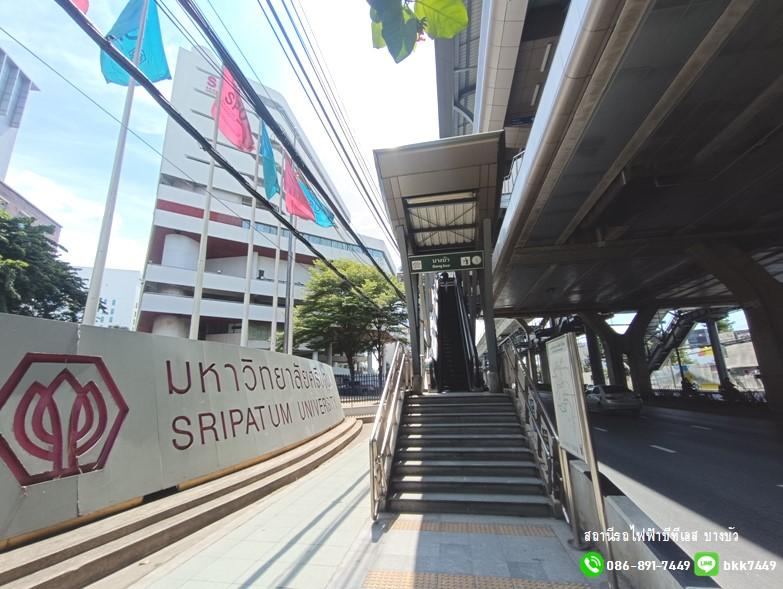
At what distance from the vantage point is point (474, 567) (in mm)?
3270

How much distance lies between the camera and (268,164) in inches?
413

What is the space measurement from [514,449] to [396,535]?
243cm

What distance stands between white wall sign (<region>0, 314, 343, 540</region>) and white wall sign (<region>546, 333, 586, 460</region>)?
4.74 m

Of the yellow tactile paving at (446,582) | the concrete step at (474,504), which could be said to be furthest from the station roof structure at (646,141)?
the yellow tactile paving at (446,582)

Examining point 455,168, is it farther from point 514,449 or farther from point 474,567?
point 474,567

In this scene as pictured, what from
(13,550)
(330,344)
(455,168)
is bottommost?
(13,550)

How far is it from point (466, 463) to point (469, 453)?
25cm

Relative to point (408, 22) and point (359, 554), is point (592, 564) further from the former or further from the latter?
point (408, 22)

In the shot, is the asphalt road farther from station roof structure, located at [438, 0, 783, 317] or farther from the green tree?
the green tree

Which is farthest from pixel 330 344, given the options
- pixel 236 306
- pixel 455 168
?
pixel 455 168

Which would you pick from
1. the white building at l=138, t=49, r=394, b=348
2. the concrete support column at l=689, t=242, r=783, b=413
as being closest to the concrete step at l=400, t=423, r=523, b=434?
the concrete support column at l=689, t=242, r=783, b=413

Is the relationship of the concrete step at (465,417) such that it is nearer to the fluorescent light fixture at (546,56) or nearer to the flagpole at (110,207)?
the flagpole at (110,207)

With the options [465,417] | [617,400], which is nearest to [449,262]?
[465,417]

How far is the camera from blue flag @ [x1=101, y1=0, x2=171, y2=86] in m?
7.07
